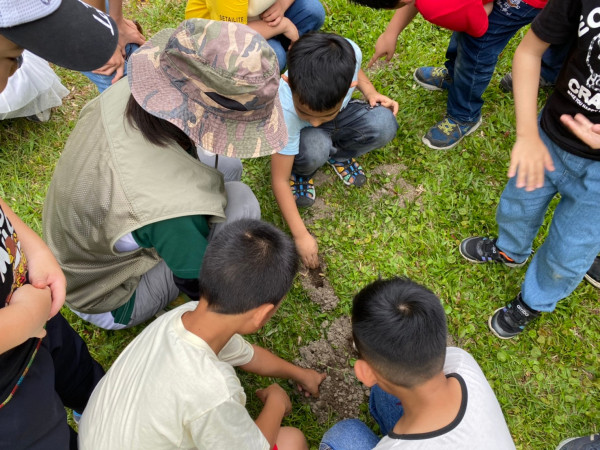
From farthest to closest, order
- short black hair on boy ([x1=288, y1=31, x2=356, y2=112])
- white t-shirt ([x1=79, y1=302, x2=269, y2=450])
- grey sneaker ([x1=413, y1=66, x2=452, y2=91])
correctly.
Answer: grey sneaker ([x1=413, y1=66, x2=452, y2=91]) → short black hair on boy ([x1=288, y1=31, x2=356, y2=112]) → white t-shirt ([x1=79, y1=302, x2=269, y2=450])

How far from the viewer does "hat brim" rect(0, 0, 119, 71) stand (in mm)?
1246

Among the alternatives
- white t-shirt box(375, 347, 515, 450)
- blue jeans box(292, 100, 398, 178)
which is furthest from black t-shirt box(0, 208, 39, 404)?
blue jeans box(292, 100, 398, 178)

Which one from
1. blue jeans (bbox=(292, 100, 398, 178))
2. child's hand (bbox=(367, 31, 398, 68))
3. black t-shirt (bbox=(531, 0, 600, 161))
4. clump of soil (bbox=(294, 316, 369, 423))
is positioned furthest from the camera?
child's hand (bbox=(367, 31, 398, 68))

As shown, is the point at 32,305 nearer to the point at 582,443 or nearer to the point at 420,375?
the point at 420,375

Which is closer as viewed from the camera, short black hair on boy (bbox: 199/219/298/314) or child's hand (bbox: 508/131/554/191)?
short black hair on boy (bbox: 199/219/298/314)

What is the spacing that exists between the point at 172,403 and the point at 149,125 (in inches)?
36.6

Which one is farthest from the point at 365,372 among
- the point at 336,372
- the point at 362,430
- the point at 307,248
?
the point at 307,248

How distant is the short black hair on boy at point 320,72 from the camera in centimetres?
216

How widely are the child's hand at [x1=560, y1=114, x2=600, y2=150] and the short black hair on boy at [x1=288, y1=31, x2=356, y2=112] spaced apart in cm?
95

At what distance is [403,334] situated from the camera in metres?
1.51

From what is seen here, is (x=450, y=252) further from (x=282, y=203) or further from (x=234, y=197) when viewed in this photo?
(x=234, y=197)

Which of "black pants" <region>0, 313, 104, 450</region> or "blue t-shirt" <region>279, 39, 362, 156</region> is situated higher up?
"blue t-shirt" <region>279, 39, 362, 156</region>

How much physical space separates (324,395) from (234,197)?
108cm

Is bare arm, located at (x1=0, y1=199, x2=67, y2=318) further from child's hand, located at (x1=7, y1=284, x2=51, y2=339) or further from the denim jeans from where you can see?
the denim jeans
